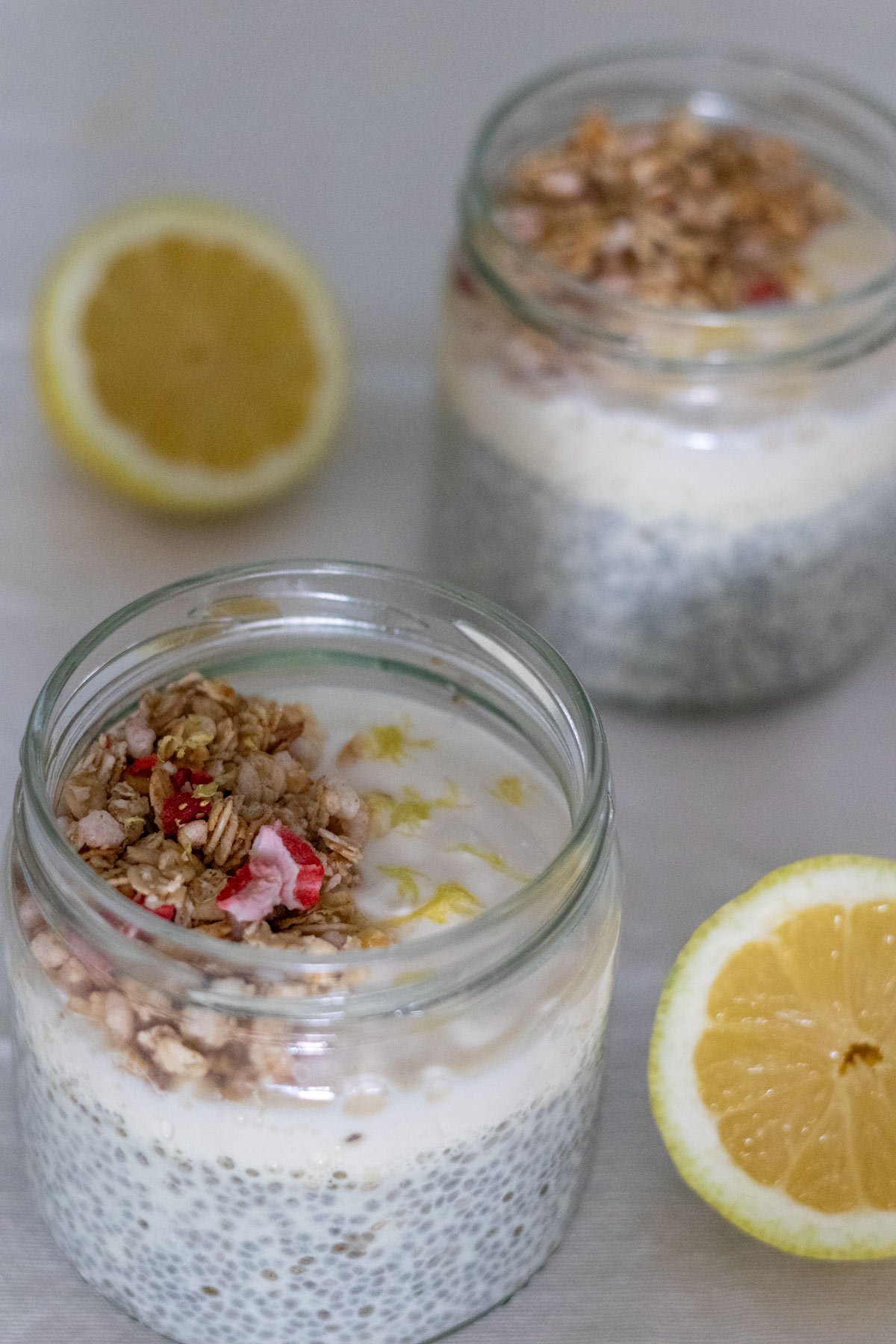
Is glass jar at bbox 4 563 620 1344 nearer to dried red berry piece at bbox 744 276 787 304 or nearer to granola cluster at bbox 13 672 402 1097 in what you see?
granola cluster at bbox 13 672 402 1097

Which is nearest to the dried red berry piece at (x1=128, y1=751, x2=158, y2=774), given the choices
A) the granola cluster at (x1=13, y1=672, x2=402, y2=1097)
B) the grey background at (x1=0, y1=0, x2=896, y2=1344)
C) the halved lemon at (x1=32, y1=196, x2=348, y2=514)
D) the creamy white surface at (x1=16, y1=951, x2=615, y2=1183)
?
the granola cluster at (x1=13, y1=672, x2=402, y2=1097)

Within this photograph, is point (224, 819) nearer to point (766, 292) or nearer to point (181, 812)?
point (181, 812)

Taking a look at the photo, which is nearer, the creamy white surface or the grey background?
the creamy white surface

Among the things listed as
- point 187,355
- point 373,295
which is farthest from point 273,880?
point 373,295

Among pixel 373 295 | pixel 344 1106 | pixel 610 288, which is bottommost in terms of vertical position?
pixel 373 295

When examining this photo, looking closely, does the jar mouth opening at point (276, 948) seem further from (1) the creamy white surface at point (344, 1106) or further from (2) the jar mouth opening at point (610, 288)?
(2) the jar mouth opening at point (610, 288)
